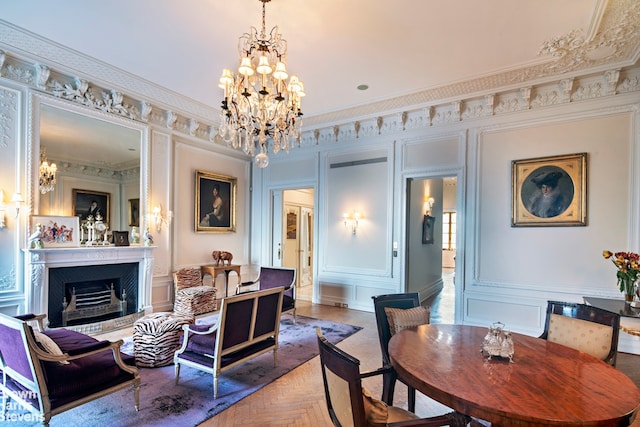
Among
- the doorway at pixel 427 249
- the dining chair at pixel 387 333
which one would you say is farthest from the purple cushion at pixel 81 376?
the doorway at pixel 427 249

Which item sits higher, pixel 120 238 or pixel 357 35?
pixel 357 35

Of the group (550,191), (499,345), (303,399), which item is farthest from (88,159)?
(550,191)

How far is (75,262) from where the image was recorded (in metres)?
4.48

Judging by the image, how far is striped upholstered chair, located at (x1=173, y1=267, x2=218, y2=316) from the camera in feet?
17.3

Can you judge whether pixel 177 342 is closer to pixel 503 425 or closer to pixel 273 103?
pixel 273 103

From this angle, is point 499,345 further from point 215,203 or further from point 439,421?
point 215,203

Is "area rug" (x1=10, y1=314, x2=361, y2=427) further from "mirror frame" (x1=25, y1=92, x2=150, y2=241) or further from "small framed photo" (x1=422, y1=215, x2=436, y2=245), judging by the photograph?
"small framed photo" (x1=422, y1=215, x2=436, y2=245)

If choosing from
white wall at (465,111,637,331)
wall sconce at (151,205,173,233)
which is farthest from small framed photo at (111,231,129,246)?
white wall at (465,111,637,331)

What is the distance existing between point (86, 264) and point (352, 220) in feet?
14.5

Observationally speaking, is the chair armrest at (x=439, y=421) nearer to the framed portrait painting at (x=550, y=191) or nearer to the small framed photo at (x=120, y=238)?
the framed portrait painting at (x=550, y=191)

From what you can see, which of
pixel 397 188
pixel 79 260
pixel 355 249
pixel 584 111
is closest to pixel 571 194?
pixel 584 111

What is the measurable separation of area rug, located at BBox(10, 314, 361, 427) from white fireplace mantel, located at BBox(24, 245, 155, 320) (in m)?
1.34

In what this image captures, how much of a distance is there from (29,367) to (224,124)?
104 inches

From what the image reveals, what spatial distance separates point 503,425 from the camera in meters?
1.38
